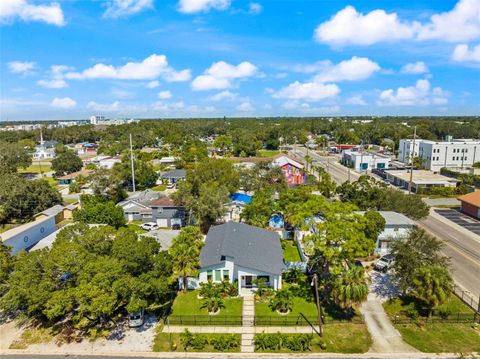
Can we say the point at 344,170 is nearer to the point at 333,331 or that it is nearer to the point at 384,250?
the point at 384,250

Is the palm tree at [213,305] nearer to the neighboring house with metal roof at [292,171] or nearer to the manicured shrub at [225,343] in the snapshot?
the manicured shrub at [225,343]

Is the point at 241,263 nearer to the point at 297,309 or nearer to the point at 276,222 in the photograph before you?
the point at 297,309

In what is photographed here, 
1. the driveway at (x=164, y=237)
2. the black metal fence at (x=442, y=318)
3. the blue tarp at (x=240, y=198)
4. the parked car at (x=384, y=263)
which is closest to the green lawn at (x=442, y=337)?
the black metal fence at (x=442, y=318)

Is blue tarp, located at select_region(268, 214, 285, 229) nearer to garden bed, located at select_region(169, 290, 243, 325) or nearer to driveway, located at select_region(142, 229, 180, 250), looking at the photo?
driveway, located at select_region(142, 229, 180, 250)

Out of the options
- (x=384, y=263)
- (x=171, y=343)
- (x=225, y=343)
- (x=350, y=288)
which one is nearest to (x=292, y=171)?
(x=384, y=263)

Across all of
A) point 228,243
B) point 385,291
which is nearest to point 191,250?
point 228,243
